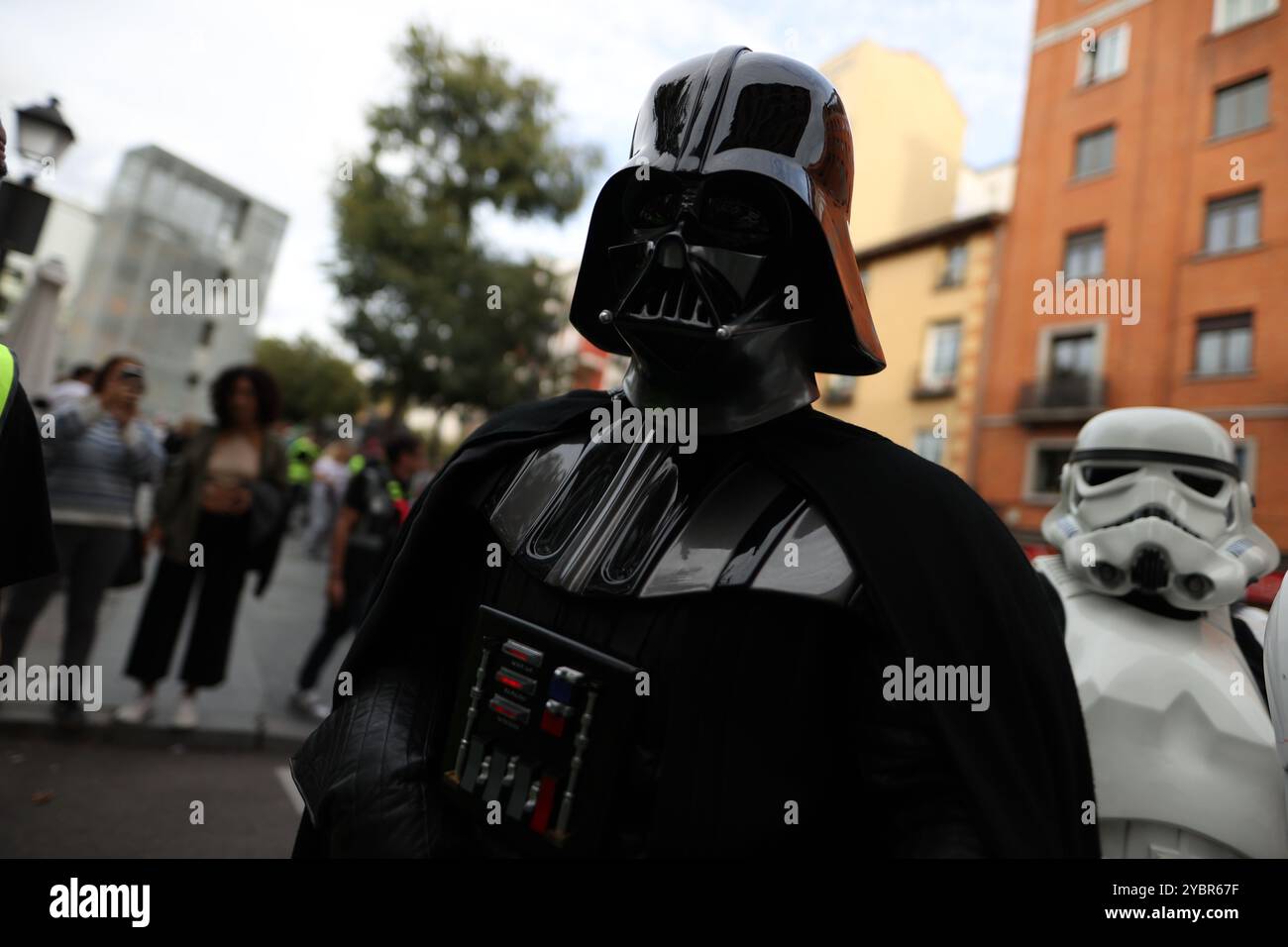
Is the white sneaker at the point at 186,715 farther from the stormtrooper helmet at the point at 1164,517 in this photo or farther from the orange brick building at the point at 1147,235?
the orange brick building at the point at 1147,235

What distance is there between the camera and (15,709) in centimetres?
418

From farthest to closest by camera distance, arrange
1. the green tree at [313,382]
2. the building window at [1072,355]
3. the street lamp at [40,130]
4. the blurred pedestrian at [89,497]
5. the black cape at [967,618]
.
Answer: the green tree at [313,382]
the building window at [1072,355]
the street lamp at [40,130]
the blurred pedestrian at [89,497]
the black cape at [967,618]

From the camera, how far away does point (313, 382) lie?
3991 centimetres

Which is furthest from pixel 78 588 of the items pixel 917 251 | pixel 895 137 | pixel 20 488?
pixel 895 137

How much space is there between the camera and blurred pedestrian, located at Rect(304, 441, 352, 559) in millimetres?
9852

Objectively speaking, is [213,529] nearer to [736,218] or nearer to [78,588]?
[78,588]

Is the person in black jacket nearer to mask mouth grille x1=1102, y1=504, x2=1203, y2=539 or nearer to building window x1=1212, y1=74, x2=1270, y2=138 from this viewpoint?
mask mouth grille x1=1102, y1=504, x2=1203, y2=539

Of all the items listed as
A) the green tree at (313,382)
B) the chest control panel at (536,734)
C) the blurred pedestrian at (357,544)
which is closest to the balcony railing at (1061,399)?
the blurred pedestrian at (357,544)

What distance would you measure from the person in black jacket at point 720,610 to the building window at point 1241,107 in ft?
47.6

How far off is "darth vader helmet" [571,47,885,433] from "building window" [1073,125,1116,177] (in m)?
17.9

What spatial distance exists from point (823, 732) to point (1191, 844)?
1.43 m

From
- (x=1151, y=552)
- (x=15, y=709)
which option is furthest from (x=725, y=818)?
(x=15, y=709)

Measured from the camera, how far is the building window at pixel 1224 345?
42.3ft
